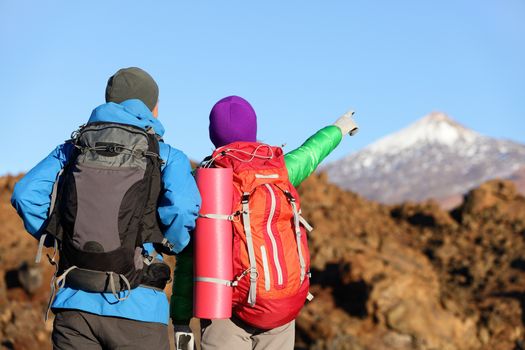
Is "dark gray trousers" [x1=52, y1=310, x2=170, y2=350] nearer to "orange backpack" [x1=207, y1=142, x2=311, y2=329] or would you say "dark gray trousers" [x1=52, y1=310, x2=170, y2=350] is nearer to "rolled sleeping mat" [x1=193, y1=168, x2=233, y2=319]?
"rolled sleeping mat" [x1=193, y1=168, x2=233, y2=319]

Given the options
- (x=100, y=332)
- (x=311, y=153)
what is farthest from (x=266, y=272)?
(x=311, y=153)

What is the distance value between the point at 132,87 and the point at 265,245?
109cm

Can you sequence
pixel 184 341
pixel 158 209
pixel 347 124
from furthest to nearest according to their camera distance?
pixel 347 124
pixel 184 341
pixel 158 209

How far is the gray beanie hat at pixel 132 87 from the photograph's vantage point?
13.3ft

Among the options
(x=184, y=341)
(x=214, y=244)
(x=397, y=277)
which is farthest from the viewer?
(x=397, y=277)

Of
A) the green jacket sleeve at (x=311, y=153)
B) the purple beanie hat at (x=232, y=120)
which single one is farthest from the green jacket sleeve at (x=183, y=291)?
the green jacket sleeve at (x=311, y=153)

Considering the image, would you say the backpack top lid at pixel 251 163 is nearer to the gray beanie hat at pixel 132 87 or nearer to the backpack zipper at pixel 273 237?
the backpack zipper at pixel 273 237

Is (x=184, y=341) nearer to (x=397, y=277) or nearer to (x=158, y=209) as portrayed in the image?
(x=158, y=209)

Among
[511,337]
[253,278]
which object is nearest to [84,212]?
[253,278]

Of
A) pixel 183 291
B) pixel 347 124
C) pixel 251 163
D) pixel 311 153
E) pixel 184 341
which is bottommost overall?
pixel 184 341

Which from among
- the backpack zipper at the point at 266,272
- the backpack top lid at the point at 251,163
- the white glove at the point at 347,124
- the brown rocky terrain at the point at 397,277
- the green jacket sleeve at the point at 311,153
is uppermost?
the white glove at the point at 347,124

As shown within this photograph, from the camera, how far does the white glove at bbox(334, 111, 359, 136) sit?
5.14m

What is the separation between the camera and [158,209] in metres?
3.78

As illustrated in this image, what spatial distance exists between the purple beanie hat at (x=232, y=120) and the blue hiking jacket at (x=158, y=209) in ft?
1.95
